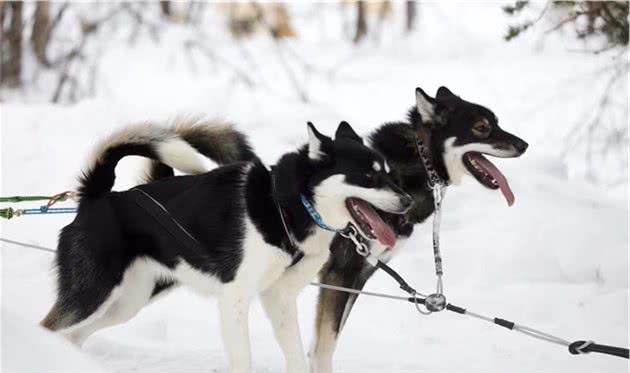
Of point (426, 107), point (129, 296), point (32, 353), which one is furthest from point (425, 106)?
point (32, 353)

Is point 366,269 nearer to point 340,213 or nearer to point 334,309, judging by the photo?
point 334,309

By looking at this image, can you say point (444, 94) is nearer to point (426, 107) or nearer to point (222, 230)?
point (426, 107)

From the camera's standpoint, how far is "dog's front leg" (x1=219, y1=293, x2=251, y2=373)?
133 inches

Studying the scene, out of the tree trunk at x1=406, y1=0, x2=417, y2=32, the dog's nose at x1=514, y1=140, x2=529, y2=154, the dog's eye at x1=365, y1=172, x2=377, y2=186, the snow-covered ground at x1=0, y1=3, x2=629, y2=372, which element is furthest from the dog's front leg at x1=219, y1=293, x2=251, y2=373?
the tree trunk at x1=406, y1=0, x2=417, y2=32

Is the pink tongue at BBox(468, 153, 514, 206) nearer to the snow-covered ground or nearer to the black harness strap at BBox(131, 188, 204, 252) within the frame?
the snow-covered ground

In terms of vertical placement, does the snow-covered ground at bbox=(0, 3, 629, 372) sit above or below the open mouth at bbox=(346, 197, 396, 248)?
below

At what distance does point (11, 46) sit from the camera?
1128 cm

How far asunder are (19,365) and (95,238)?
1401 millimetres

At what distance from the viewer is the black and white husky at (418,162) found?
4027mm

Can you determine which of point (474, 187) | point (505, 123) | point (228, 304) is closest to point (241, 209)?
point (228, 304)

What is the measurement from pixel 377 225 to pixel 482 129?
97cm

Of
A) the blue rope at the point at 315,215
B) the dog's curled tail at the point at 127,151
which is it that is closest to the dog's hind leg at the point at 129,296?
the dog's curled tail at the point at 127,151

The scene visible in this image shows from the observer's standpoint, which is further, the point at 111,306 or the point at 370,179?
the point at 111,306

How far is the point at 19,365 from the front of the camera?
2.21 meters
